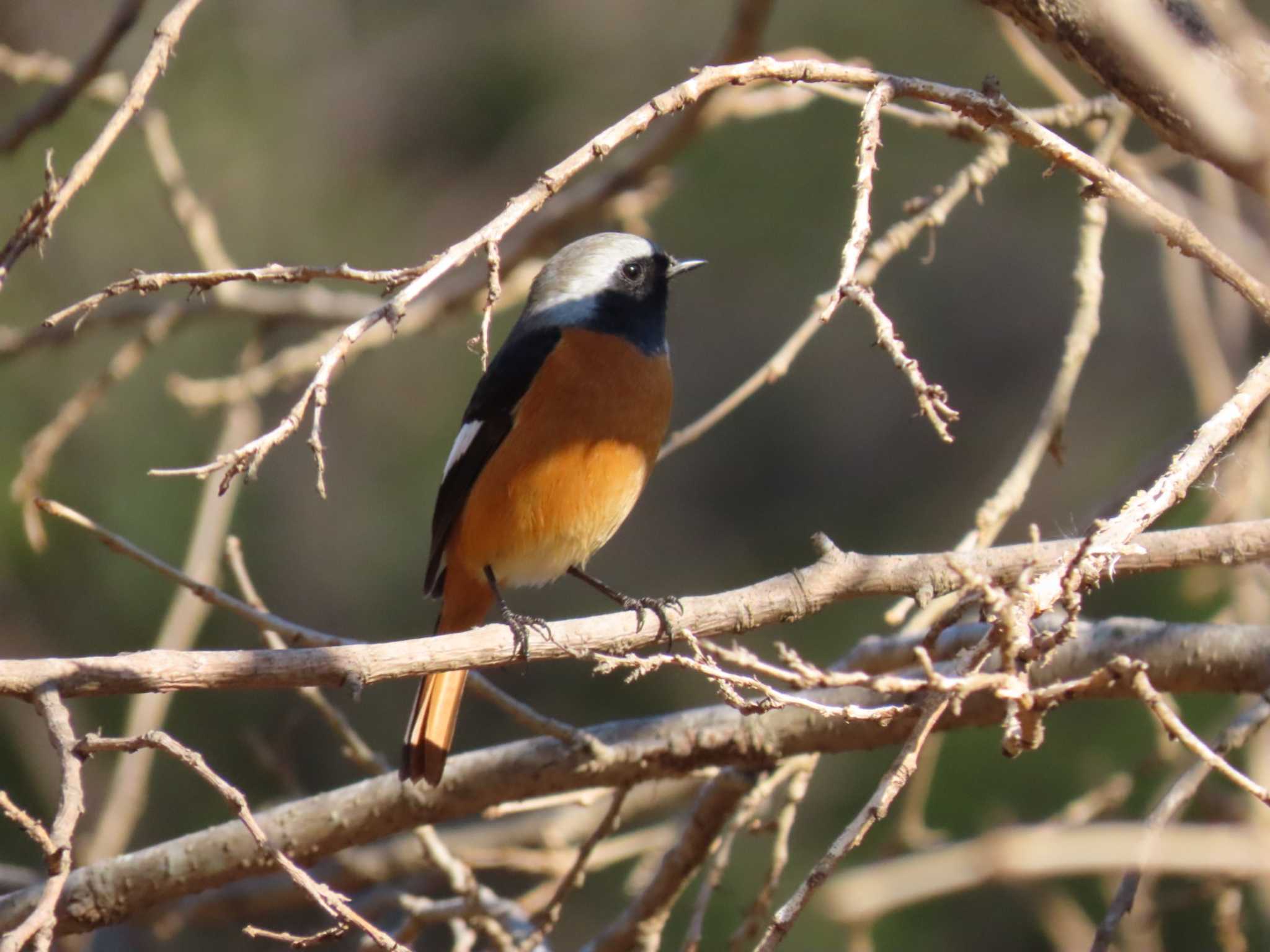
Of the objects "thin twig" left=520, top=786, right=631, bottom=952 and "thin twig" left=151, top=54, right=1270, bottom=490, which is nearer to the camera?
"thin twig" left=151, top=54, right=1270, bottom=490

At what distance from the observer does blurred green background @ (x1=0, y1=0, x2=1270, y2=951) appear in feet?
19.3

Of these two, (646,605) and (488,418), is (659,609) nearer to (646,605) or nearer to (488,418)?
(646,605)

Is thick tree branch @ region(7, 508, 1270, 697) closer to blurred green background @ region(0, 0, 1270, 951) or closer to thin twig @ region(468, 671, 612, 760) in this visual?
thin twig @ region(468, 671, 612, 760)

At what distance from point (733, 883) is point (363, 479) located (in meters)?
3.49

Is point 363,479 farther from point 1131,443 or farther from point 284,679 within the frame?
point 284,679

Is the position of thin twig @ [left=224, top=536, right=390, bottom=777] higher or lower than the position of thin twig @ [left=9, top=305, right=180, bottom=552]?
lower

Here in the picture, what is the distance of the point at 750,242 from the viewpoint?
856 centimetres

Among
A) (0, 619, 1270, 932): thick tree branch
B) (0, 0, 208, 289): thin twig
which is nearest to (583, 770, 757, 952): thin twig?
(0, 619, 1270, 932): thick tree branch

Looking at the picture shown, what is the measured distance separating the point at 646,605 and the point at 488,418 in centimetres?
94

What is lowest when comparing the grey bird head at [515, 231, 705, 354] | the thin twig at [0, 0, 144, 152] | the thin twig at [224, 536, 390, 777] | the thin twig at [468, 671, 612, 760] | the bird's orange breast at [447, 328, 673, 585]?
the thin twig at [468, 671, 612, 760]

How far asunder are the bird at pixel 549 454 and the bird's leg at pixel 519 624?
0.01 meters

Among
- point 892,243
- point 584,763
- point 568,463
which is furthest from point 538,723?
point 892,243

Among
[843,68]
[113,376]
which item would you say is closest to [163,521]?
[113,376]

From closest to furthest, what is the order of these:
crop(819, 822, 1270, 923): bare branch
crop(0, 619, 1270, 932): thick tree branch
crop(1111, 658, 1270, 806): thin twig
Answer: crop(819, 822, 1270, 923): bare branch → crop(1111, 658, 1270, 806): thin twig → crop(0, 619, 1270, 932): thick tree branch
